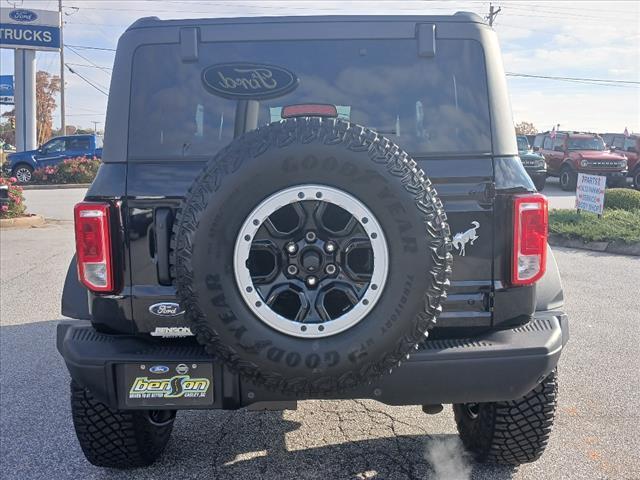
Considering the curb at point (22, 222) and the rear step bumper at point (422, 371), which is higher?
the rear step bumper at point (422, 371)

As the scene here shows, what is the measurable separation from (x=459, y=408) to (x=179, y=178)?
1938 mm

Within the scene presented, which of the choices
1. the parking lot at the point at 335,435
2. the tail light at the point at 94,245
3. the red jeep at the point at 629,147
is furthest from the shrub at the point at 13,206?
the red jeep at the point at 629,147

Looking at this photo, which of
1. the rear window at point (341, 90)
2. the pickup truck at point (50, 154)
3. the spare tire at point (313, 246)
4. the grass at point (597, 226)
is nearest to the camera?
the spare tire at point (313, 246)

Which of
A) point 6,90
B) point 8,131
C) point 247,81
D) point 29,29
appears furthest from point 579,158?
point 8,131

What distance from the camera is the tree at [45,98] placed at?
5712 cm

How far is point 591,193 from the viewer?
38.4 ft

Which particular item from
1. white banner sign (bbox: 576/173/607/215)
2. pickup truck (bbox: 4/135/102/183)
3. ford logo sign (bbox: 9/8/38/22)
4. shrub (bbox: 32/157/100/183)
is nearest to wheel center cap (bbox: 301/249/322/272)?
white banner sign (bbox: 576/173/607/215)

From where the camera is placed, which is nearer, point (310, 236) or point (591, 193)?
point (310, 236)

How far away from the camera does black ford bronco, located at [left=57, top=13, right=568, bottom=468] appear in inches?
89.0

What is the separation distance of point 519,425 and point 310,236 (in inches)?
58.2

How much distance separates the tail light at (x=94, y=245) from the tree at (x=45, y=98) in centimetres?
5872

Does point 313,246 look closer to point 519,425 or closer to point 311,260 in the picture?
point 311,260

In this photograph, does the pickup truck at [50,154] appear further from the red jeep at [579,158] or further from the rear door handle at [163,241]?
the rear door handle at [163,241]

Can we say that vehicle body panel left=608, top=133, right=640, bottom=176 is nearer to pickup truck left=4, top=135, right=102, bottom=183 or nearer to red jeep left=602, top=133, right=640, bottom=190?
red jeep left=602, top=133, right=640, bottom=190
